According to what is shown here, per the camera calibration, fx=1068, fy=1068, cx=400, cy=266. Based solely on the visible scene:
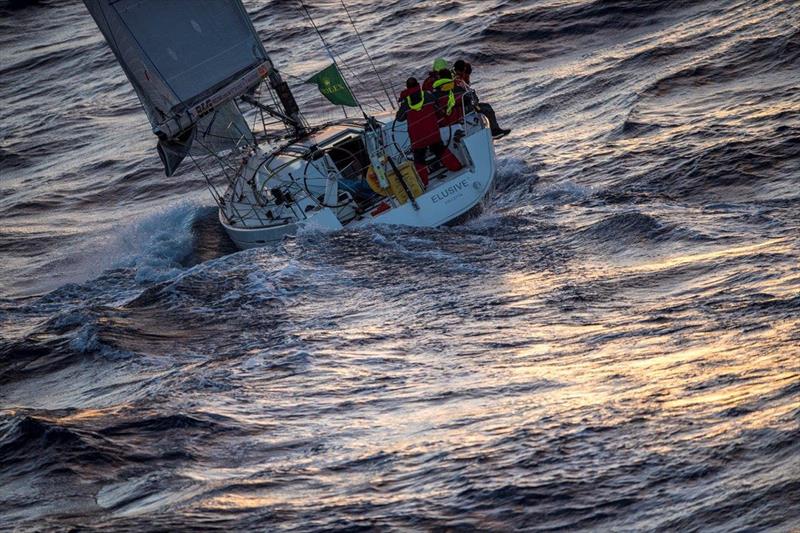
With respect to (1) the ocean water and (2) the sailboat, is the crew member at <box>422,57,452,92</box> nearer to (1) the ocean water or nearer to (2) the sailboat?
(2) the sailboat

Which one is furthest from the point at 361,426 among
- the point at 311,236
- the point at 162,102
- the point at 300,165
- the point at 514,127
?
the point at 514,127

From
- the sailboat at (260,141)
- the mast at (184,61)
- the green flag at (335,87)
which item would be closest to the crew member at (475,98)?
the sailboat at (260,141)

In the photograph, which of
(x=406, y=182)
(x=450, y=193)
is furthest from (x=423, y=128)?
(x=450, y=193)

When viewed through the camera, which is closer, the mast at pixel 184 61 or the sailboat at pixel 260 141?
the sailboat at pixel 260 141

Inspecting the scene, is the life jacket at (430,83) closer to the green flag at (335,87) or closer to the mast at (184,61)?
the green flag at (335,87)

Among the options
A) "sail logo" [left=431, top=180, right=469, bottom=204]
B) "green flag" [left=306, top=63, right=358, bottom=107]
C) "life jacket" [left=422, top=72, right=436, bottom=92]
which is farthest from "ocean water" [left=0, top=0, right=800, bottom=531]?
"green flag" [left=306, top=63, right=358, bottom=107]

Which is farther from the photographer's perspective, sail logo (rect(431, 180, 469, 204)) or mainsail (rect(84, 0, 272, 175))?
mainsail (rect(84, 0, 272, 175))
